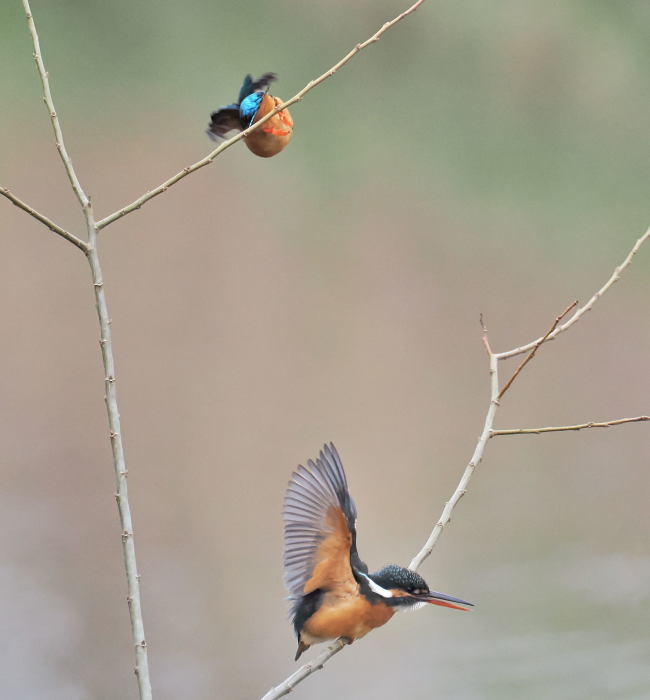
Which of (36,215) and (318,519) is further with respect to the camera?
(318,519)

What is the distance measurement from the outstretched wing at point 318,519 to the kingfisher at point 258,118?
26cm

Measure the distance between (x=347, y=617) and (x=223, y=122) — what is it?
0.37m

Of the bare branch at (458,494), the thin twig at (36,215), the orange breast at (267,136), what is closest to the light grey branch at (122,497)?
the thin twig at (36,215)

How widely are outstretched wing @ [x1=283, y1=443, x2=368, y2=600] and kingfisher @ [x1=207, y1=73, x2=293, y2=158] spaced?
26 cm

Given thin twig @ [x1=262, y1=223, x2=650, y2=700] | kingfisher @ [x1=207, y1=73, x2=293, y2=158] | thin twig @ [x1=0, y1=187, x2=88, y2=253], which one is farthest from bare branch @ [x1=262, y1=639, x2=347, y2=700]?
kingfisher @ [x1=207, y1=73, x2=293, y2=158]

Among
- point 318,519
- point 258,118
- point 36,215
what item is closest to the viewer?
point 36,215

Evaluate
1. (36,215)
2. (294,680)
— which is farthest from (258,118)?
(294,680)

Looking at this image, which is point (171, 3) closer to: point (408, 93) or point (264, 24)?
point (264, 24)

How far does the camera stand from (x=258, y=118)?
2.21 feet

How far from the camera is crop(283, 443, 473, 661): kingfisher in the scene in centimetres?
52

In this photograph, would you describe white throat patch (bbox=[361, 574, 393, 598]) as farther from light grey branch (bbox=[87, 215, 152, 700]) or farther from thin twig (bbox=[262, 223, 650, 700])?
light grey branch (bbox=[87, 215, 152, 700])

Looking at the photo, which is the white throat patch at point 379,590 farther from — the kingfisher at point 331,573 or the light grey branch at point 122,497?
the light grey branch at point 122,497

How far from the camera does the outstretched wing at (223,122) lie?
704mm

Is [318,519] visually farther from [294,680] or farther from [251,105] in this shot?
[251,105]
